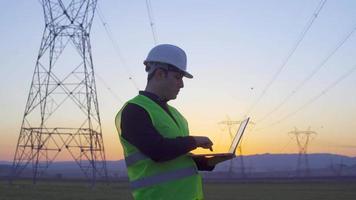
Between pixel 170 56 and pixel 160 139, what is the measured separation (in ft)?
1.94

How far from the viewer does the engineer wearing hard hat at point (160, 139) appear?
12.4 feet

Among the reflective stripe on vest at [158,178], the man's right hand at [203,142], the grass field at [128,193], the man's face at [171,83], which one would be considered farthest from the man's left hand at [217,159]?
the grass field at [128,193]

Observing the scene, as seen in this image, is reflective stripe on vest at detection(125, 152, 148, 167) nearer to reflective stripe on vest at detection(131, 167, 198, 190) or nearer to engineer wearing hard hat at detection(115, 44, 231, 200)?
engineer wearing hard hat at detection(115, 44, 231, 200)

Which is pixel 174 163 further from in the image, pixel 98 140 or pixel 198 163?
pixel 98 140

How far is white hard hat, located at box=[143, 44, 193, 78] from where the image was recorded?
4031mm

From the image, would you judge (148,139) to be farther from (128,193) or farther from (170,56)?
(128,193)

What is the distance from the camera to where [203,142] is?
12.8ft

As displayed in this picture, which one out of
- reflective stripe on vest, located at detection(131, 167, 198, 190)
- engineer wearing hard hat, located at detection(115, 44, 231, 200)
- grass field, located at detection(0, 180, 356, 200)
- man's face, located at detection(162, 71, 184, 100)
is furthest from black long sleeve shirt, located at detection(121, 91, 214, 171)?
grass field, located at detection(0, 180, 356, 200)

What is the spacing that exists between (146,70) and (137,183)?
0.77 metres

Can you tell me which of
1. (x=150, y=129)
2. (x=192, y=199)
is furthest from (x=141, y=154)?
(x=192, y=199)

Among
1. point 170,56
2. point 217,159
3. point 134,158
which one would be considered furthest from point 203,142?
point 170,56

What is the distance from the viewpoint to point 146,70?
416cm

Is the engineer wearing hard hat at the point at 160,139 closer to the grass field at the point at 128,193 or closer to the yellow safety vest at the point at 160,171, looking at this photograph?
the yellow safety vest at the point at 160,171

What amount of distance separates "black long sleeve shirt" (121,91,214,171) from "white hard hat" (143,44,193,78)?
1.17 feet
